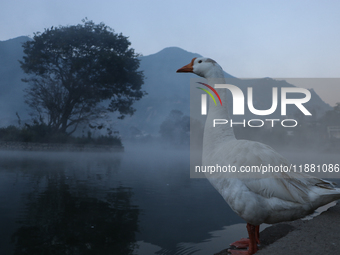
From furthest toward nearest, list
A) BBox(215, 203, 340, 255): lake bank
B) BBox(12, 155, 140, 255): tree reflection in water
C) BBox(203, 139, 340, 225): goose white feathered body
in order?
BBox(12, 155, 140, 255): tree reflection in water, BBox(203, 139, 340, 225): goose white feathered body, BBox(215, 203, 340, 255): lake bank

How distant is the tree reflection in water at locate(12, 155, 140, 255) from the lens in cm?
296

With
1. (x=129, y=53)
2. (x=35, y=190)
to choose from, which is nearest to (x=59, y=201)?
(x=35, y=190)

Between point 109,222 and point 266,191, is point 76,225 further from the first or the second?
point 266,191

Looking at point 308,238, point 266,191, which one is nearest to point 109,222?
point 266,191

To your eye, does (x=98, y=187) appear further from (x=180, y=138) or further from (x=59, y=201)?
(x=180, y=138)

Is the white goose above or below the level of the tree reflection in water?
above

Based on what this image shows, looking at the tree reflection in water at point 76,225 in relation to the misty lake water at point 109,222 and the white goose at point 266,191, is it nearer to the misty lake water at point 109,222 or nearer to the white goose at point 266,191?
the misty lake water at point 109,222

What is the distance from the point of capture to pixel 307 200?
94.2 inches

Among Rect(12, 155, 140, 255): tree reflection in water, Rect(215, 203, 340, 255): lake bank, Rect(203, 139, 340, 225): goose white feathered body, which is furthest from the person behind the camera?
Rect(12, 155, 140, 255): tree reflection in water

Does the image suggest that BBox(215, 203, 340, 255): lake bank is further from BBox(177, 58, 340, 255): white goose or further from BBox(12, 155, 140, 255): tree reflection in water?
BBox(12, 155, 140, 255): tree reflection in water

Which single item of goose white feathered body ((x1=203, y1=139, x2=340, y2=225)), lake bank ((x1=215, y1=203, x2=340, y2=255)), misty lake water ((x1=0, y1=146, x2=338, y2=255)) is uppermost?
goose white feathered body ((x1=203, y1=139, x2=340, y2=225))

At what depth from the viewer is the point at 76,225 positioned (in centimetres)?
365

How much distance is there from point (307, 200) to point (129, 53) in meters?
27.1

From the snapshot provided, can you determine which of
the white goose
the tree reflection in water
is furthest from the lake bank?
the tree reflection in water
